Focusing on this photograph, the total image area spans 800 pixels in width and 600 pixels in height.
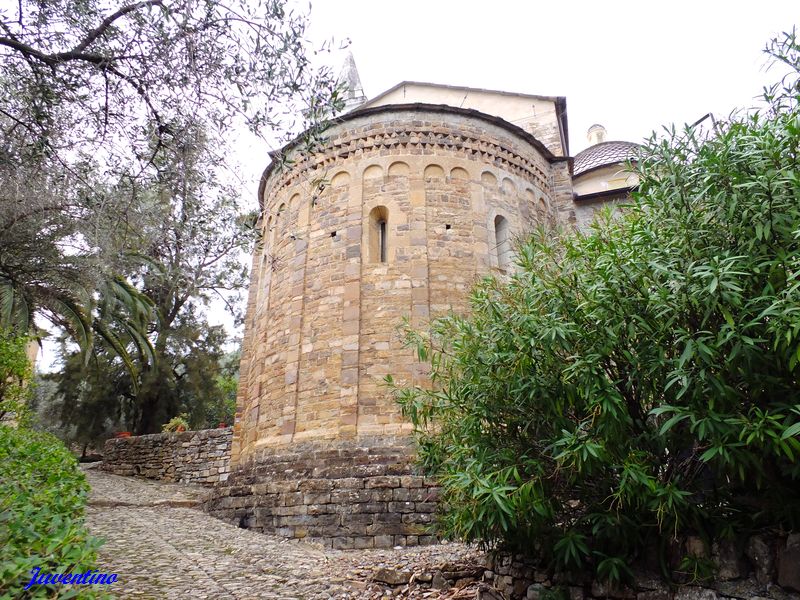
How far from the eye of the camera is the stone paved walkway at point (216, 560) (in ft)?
17.0

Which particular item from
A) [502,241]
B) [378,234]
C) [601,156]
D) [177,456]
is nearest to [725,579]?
[502,241]

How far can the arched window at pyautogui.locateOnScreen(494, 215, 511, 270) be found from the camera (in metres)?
10.8

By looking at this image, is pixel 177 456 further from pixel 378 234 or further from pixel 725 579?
pixel 725 579

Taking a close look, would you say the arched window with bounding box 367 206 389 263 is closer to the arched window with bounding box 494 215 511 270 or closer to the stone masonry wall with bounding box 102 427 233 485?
the arched window with bounding box 494 215 511 270

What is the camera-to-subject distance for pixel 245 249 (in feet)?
19.8

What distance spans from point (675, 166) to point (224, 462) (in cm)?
1278

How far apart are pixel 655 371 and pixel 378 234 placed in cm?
758

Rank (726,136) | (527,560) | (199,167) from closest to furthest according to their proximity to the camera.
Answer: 1. (726,136)
2. (527,560)
3. (199,167)

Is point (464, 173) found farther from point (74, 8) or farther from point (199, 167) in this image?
point (74, 8)

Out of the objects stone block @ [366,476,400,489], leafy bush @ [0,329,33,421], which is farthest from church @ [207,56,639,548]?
leafy bush @ [0,329,33,421]

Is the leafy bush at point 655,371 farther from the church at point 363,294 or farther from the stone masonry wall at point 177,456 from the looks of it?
the stone masonry wall at point 177,456

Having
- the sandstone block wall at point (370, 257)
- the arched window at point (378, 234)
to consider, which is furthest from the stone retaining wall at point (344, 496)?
the arched window at point (378, 234)

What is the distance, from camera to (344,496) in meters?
8.55

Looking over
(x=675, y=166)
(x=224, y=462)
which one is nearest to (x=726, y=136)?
(x=675, y=166)
